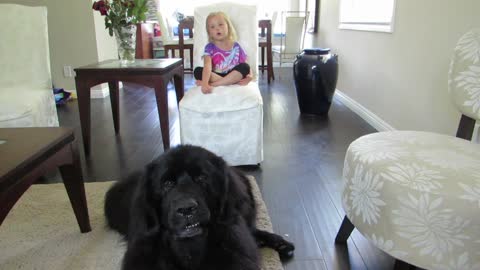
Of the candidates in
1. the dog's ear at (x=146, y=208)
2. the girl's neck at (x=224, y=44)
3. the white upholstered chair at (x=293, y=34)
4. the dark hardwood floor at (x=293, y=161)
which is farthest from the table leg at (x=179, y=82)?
the white upholstered chair at (x=293, y=34)

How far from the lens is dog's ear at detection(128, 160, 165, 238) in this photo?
1054mm

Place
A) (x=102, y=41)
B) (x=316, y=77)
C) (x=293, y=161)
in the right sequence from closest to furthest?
(x=293, y=161) → (x=316, y=77) → (x=102, y=41)

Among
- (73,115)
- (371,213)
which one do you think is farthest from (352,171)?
(73,115)

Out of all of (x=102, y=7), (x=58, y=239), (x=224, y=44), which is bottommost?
(x=58, y=239)

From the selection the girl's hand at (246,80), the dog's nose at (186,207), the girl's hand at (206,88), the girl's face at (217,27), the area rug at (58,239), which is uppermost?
the girl's face at (217,27)

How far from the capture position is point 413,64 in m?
2.45

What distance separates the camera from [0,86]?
2178 millimetres

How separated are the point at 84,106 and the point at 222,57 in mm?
988

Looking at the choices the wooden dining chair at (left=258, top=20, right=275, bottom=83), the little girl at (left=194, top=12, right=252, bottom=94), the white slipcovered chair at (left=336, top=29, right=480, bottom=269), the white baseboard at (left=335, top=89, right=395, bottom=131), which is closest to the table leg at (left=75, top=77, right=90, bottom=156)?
the little girl at (left=194, top=12, right=252, bottom=94)


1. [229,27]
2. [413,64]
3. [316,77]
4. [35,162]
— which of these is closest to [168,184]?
[35,162]

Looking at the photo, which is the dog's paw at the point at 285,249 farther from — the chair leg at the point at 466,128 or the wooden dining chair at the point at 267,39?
the wooden dining chair at the point at 267,39

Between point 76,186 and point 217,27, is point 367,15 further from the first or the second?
point 76,186

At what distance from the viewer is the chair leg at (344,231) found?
56.8 inches

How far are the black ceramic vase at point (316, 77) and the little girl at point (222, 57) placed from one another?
1.01 meters
